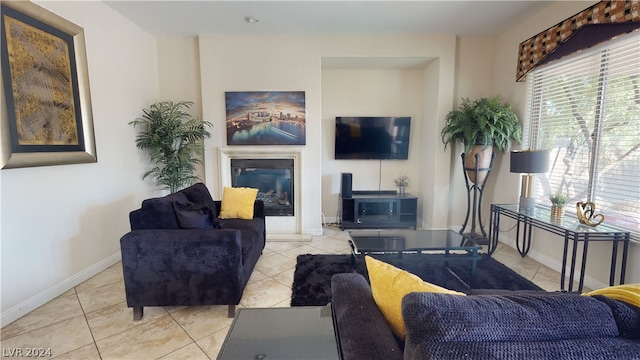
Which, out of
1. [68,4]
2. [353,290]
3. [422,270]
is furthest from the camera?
[422,270]

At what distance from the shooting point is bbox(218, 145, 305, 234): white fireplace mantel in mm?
3807

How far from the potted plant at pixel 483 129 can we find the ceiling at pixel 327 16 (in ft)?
3.10

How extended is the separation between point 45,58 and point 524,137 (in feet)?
15.9

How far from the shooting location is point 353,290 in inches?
43.1

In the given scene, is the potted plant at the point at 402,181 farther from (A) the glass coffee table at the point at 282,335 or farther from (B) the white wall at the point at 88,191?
(B) the white wall at the point at 88,191

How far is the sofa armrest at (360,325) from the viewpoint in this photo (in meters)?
0.76

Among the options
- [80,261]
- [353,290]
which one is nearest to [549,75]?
[353,290]

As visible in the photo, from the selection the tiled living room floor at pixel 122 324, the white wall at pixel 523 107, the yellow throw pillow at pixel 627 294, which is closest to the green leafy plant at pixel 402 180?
the white wall at pixel 523 107

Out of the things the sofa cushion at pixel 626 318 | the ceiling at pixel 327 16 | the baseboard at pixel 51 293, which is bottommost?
the baseboard at pixel 51 293

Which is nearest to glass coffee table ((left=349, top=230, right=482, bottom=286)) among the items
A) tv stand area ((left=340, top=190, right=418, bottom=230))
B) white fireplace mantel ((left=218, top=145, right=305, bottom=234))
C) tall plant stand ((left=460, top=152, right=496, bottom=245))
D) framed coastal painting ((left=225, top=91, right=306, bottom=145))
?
tall plant stand ((left=460, top=152, right=496, bottom=245))

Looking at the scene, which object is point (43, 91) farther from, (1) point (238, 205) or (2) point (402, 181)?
(2) point (402, 181)

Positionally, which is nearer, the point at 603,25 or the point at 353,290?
the point at 353,290

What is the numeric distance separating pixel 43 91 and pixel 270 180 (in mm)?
2442

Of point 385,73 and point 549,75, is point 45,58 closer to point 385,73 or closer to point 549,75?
point 385,73
